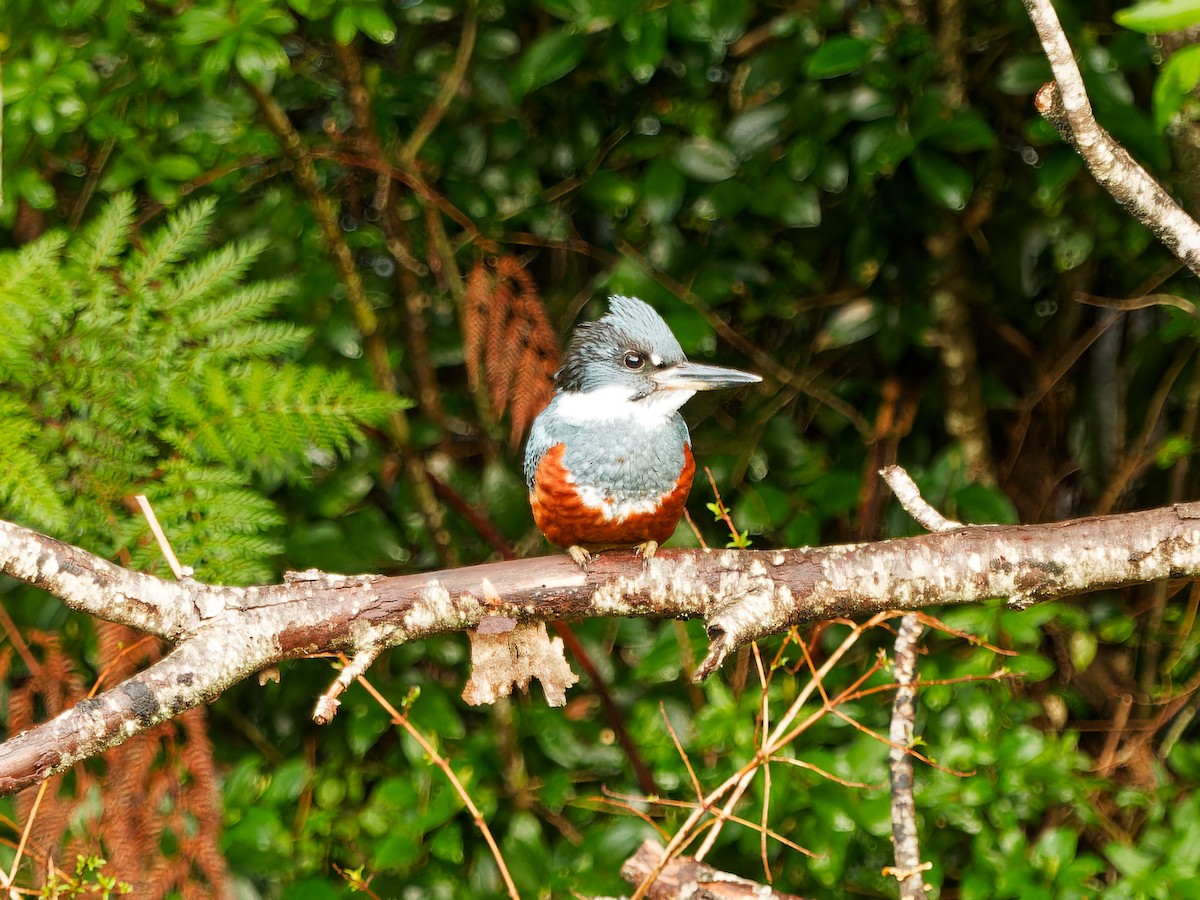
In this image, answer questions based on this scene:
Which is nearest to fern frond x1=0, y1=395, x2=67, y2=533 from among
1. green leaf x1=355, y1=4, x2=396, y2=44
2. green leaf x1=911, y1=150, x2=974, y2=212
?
green leaf x1=355, y1=4, x2=396, y2=44

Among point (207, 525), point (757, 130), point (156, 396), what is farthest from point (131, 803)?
point (757, 130)

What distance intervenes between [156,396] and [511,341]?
0.83m

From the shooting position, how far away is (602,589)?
1954 mm

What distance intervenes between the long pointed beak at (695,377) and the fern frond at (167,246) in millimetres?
1061

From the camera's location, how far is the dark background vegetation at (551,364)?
246 cm

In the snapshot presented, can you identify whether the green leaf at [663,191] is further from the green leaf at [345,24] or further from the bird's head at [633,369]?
the green leaf at [345,24]

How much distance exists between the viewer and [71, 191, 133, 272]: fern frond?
2514 millimetres

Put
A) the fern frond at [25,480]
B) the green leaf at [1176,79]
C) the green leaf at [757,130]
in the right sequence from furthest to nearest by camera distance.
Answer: the green leaf at [757,130] < the fern frond at [25,480] < the green leaf at [1176,79]

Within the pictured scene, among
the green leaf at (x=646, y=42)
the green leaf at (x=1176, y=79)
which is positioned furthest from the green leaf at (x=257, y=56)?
the green leaf at (x=1176, y=79)

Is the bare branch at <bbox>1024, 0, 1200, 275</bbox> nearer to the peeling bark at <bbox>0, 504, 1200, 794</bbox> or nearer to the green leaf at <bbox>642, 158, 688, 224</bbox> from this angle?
the peeling bark at <bbox>0, 504, 1200, 794</bbox>

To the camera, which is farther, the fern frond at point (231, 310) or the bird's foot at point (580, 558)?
the fern frond at point (231, 310)

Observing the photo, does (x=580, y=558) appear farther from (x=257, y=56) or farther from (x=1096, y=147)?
(x=257, y=56)

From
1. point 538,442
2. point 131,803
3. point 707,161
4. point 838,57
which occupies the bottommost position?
point 131,803

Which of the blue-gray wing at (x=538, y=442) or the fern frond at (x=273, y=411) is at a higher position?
the fern frond at (x=273, y=411)
